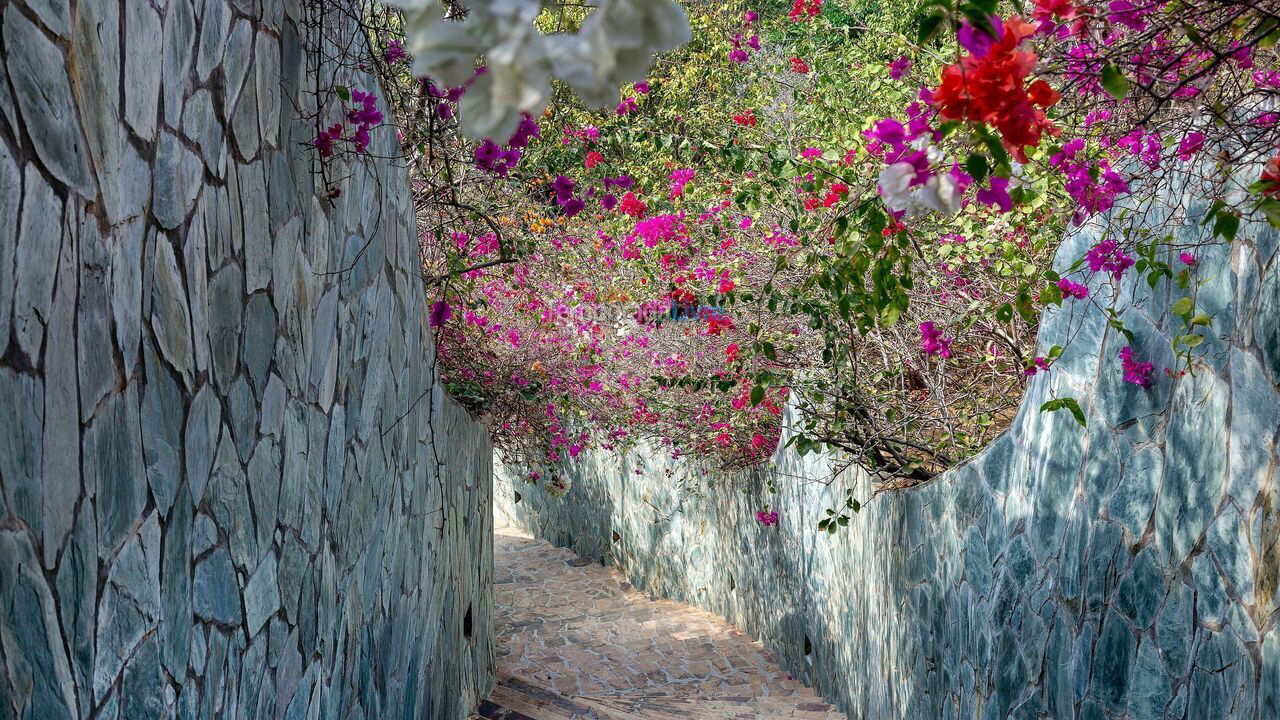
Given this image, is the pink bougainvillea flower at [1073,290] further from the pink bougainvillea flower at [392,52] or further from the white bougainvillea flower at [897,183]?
the pink bougainvillea flower at [392,52]

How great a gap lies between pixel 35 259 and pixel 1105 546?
10.7 ft

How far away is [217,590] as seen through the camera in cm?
266

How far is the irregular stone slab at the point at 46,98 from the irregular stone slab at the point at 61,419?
16cm

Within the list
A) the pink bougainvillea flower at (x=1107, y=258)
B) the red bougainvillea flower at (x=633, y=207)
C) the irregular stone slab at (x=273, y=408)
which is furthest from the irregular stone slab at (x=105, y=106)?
the red bougainvillea flower at (x=633, y=207)

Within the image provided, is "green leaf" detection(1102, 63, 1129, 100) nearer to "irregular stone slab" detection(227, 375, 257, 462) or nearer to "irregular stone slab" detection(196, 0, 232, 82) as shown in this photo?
"irregular stone slab" detection(196, 0, 232, 82)

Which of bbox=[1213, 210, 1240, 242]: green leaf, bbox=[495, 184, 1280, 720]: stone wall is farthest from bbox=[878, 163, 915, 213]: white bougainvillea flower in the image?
bbox=[495, 184, 1280, 720]: stone wall

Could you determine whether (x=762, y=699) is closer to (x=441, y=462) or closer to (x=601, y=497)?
(x=441, y=462)

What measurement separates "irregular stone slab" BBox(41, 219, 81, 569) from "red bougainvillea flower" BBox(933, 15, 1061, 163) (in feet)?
5.34

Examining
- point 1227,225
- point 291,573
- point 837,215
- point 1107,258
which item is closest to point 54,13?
point 291,573

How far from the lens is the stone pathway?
285 inches

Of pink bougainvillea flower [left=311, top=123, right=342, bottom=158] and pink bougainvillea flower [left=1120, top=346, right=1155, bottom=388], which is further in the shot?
pink bougainvillea flower [left=1120, top=346, right=1155, bottom=388]

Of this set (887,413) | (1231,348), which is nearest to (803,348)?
(887,413)

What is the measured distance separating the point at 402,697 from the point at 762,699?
3.99 meters

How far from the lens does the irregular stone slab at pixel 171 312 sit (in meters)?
2.33
